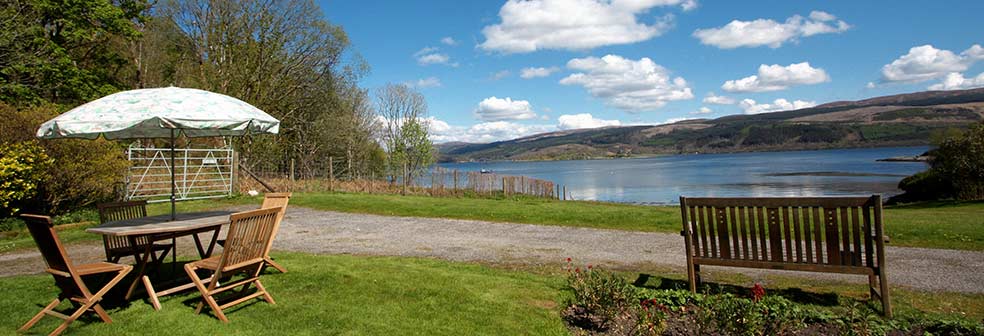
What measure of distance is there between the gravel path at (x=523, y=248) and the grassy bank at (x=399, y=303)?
0.86 m

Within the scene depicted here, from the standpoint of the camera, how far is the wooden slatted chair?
6367mm

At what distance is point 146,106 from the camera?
5.74 m

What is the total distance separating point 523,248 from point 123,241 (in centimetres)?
595

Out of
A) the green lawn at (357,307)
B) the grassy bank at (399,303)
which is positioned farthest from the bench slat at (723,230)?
the green lawn at (357,307)

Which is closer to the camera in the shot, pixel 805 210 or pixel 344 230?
pixel 805 210

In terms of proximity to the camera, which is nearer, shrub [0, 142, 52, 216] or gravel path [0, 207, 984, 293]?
gravel path [0, 207, 984, 293]

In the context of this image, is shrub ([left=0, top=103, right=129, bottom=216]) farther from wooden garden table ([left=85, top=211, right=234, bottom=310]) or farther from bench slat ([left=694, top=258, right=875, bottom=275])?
bench slat ([left=694, top=258, right=875, bottom=275])

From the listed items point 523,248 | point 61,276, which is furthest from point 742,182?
point 61,276

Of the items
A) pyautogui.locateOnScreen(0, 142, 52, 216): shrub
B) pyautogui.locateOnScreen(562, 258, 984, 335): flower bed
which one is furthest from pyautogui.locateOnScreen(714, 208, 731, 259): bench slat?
pyautogui.locateOnScreen(0, 142, 52, 216): shrub

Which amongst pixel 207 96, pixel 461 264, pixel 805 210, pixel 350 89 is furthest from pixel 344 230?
pixel 350 89

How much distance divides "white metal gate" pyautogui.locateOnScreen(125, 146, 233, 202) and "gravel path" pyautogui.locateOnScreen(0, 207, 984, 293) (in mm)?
8152

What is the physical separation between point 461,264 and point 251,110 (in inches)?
137

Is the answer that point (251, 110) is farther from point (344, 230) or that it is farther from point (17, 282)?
point (344, 230)

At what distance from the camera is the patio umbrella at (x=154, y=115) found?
555 cm
